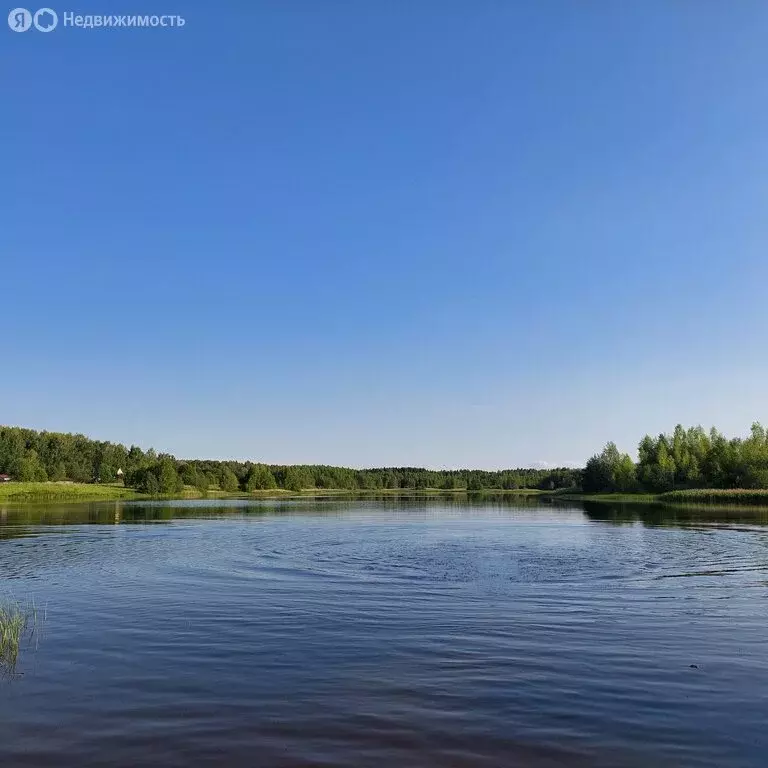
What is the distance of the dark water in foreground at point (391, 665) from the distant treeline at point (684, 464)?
322ft

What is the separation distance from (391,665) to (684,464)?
140921 millimetres

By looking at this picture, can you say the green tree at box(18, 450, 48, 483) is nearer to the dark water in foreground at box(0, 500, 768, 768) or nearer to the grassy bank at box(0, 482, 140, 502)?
the grassy bank at box(0, 482, 140, 502)

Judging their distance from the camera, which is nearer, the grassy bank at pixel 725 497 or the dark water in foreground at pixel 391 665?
the dark water in foreground at pixel 391 665

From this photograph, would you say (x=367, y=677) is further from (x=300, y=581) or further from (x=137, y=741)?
(x=300, y=581)

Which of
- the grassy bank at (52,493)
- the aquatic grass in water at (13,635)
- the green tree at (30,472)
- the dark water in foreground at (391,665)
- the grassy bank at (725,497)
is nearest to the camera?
the dark water in foreground at (391,665)

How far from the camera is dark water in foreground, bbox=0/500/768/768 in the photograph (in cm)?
995

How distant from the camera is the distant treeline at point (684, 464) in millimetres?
118188

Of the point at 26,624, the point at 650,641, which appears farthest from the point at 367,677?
the point at 26,624

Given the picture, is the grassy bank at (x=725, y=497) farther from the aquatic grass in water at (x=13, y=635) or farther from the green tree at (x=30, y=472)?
the green tree at (x=30, y=472)

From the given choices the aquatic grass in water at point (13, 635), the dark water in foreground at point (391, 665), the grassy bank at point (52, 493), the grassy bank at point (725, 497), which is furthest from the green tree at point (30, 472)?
the aquatic grass in water at point (13, 635)

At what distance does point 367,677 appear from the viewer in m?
13.4

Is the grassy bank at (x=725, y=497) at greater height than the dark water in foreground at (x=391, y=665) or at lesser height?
lesser

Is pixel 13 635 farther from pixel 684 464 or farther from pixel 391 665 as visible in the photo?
pixel 684 464

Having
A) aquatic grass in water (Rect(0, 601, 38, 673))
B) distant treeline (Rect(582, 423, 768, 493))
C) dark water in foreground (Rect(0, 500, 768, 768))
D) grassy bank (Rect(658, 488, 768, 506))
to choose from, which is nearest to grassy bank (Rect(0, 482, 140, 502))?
dark water in foreground (Rect(0, 500, 768, 768))
